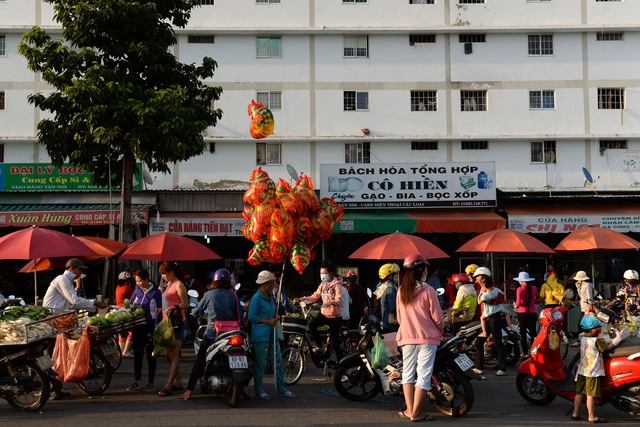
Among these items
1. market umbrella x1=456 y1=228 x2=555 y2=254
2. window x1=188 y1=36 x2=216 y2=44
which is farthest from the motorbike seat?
window x1=188 y1=36 x2=216 y2=44

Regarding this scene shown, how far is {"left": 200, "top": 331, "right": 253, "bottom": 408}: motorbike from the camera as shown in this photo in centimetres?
959

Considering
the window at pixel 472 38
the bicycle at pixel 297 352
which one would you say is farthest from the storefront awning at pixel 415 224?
the bicycle at pixel 297 352

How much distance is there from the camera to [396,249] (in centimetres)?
1574

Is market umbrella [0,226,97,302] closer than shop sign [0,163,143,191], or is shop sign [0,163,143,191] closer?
market umbrella [0,226,97,302]

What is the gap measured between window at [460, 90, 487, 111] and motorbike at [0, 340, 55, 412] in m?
22.5

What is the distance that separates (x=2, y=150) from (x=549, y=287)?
68.9ft

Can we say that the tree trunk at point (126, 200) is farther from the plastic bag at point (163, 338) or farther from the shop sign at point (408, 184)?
the plastic bag at point (163, 338)

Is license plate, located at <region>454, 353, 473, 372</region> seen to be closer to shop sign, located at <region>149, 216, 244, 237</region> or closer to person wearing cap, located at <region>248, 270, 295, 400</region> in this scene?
person wearing cap, located at <region>248, 270, 295, 400</region>

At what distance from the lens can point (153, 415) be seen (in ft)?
30.8

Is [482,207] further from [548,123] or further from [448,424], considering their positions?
[448,424]

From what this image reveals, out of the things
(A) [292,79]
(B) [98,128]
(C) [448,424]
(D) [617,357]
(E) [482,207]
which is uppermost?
(A) [292,79]

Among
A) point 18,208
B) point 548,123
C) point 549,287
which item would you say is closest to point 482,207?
point 548,123

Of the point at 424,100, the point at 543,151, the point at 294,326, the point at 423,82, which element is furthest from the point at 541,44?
the point at 294,326

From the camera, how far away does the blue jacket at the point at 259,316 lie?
10.2 meters
